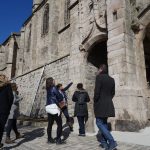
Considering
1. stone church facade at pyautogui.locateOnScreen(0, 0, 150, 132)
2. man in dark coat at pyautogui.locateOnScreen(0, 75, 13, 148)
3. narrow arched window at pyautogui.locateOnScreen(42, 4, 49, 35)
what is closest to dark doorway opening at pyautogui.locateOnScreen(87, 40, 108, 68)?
stone church facade at pyautogui.locateOnScreen(0, 0, 150, 132)

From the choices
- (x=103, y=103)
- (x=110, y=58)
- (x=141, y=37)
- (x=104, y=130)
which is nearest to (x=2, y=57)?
(x=110, y=58)

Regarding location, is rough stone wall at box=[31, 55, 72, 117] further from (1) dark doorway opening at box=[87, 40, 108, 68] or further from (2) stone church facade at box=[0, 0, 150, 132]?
(1) dark doorway opening at box=[87, 40, 108, 68]

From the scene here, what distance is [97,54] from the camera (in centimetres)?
1123

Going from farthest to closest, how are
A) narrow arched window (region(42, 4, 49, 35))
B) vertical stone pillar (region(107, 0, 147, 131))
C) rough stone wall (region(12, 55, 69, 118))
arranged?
narrow arched window (region(42, 4, 49, 35)), rough stone wall (region(12, 55, 69, 118)), vertical stone pillar (region(107, 0, 147, 131))

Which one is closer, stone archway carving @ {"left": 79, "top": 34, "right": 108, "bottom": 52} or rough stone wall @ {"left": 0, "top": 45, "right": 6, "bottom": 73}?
stone archway carving @ {"left": 79, "top": 34, "right": 108, "bottom": 52}

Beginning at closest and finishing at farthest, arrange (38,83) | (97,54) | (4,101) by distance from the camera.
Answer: (4,101) → (97,54) → (38,83)

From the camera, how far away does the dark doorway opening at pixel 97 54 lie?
429 inches

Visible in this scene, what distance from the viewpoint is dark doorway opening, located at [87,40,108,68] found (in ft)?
35.7

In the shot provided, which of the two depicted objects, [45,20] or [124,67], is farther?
[45,20]

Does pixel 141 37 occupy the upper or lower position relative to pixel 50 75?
upper

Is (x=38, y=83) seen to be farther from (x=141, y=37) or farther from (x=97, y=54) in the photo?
(x=141, y=37)

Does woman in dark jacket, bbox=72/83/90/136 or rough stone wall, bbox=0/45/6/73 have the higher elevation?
rough stone wall, bbox=0/45/6/73

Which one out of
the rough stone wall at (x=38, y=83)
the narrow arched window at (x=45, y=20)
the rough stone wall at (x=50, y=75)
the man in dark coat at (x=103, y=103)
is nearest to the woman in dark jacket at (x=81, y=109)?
the man in dark coat at (x=103, y=103)

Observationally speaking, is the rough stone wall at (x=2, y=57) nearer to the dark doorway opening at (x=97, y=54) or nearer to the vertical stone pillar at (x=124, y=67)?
the dark doorway opening at (x=97, y=54)
